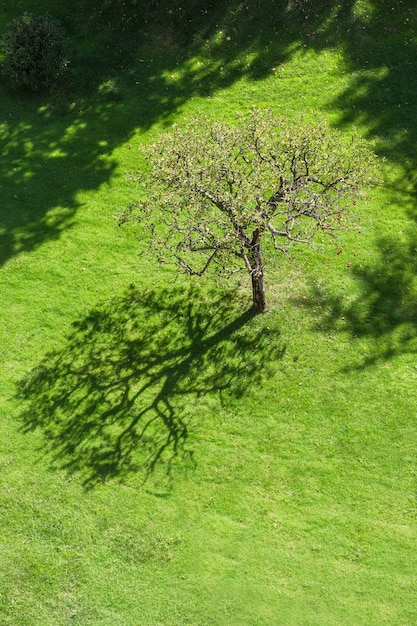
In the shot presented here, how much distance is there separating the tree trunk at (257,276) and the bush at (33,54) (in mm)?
19206

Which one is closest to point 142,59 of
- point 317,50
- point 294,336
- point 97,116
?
point 97,116

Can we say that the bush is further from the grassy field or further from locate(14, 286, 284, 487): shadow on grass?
locate(14, 286, 284, 487): shadow on grass

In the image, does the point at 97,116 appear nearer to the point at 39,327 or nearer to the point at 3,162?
the point at 3,162

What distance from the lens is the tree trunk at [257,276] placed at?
20125mm

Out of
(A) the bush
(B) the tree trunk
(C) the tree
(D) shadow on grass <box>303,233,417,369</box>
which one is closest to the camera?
(C) the tree

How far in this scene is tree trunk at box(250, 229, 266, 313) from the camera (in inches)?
792

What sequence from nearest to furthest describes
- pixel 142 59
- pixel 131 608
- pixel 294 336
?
1. pixel 131 608
2. pixel 294 336
3. pixel 142 59

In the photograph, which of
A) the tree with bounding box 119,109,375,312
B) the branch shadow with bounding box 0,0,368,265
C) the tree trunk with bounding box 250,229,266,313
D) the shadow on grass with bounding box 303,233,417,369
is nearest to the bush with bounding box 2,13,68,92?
the branch shadow with bounding box 0,0,368,265

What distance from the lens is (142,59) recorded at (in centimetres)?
3344

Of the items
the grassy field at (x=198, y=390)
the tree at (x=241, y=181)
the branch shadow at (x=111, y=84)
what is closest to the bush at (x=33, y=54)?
the branch shadow at (x=111, y=84)

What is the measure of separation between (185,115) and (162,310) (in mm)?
13149

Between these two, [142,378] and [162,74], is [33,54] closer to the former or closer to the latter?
[162,74]

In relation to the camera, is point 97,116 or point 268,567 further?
point 97,116

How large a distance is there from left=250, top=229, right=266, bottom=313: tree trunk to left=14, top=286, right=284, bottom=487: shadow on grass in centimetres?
66
